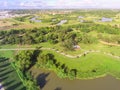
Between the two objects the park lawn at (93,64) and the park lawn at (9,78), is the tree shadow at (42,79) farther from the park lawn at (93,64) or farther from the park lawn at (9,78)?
the park lawn at (93,64)

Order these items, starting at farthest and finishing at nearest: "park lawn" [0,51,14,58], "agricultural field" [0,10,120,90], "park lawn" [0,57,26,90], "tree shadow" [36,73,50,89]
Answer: "park lawn" [0,51,14,58] < "agricultural field" [0,10,120,90] < "tree shadow" [36,73,50,89] < "park lawn" [0,57,26,90]

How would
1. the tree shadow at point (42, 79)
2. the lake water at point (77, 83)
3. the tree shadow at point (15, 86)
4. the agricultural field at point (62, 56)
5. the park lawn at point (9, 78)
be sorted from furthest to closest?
the agricultural field at point (62, 56)
the tree shadow at point (42, 79)
the lake water at point (77, 83)
the park lawn at point (9, 78)
the tree shadow at point (15, 86)

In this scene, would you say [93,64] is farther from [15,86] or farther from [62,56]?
[15,86]

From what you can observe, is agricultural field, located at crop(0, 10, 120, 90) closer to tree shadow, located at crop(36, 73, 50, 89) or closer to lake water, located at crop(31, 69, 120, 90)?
lake water, located at crop(31, 69, 120, 90)

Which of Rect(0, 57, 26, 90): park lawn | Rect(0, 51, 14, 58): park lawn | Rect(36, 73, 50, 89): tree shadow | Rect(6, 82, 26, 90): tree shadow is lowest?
Rect(0, 51, 14, 58): park lawn

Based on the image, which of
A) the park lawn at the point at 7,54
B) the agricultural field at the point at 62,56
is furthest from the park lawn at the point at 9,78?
the park lawn at the point at 7,54

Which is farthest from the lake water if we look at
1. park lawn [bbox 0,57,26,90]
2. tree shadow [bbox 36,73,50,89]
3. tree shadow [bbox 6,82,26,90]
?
park lawn [bbox 0,57,26,90]

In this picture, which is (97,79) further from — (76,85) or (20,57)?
(20,57)
